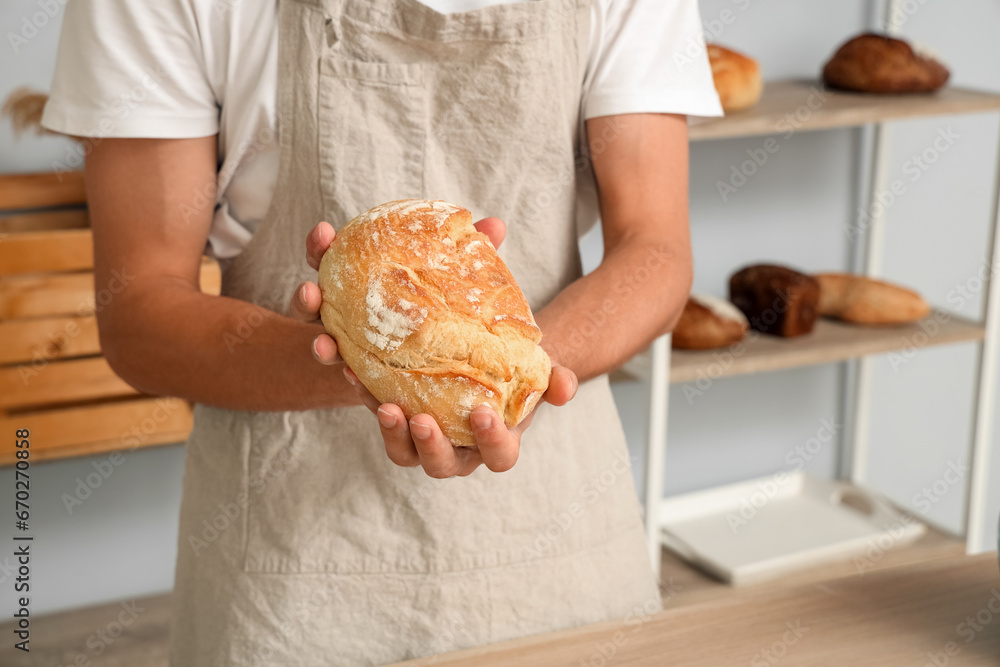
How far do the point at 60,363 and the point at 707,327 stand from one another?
111 cm

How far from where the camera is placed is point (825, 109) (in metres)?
1.76

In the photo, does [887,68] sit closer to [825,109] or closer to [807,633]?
[825,109]

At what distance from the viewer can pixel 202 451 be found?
37.9 inches

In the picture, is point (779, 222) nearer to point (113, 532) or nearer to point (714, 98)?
point (714, 98)

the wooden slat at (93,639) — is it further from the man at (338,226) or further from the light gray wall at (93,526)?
the man at (338,226)

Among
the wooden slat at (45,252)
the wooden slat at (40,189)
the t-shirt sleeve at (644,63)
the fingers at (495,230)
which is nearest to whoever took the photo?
the fingers at (495,230)

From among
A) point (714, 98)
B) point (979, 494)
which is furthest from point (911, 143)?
point (714, 98)

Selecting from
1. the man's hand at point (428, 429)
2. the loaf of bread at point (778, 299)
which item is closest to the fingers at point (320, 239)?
the man's hand at point (428, 429)

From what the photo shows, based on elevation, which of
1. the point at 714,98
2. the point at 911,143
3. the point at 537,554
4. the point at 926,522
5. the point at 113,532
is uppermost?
the point at 714,98

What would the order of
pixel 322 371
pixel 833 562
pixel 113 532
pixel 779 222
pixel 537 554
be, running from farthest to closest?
pixel 779 222 < pixel 833 562 < pixel 113 532 < pixel 537 554 < pixel 322 371

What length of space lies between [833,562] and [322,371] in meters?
1.55

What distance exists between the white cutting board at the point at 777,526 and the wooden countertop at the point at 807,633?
3.83ft

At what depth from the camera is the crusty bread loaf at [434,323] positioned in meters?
0.68

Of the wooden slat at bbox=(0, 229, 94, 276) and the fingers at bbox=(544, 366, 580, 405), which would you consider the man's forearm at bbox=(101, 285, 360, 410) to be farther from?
the wooden slat at bbox=(0, 229, 94, 276)
